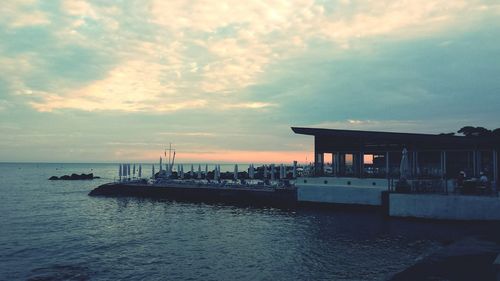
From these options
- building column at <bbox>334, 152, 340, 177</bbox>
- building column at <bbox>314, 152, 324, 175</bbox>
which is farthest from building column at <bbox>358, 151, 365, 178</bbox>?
building column at <bbox>314, 152, 324, 175</bbox>

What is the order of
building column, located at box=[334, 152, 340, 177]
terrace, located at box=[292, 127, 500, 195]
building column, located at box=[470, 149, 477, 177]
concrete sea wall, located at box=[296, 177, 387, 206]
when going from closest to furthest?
terrace, located at box=[292, 127, 500, 195] → concrete sea wall, located at box=[296, 177, 387, 206] → building column, located at box=[470, 149, 477, 177] → building column, located at box=[334, 152, 340, 177]

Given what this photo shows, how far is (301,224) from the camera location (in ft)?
81.8

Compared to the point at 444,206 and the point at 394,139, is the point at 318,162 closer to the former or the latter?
the point at 394,139

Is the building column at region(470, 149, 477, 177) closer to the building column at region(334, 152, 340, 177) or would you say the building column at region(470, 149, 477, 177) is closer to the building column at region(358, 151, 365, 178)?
the building column at region(358, 151, 365, 178)

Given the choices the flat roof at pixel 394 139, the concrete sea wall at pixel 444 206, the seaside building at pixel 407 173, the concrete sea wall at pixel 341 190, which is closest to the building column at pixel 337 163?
the seaside building at pixel 407 173

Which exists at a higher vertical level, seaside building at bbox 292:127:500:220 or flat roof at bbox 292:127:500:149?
flat roof at bbox 292:127:500:149

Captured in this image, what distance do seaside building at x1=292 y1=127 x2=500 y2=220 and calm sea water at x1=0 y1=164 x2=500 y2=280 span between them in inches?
60.9

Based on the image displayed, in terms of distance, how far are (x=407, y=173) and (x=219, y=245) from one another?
61.3ft

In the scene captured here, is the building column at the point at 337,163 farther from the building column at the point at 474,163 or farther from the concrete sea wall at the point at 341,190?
the building column at the point at 474,163

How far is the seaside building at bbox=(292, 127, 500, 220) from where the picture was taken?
960 inches

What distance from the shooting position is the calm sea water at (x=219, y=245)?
15188mm

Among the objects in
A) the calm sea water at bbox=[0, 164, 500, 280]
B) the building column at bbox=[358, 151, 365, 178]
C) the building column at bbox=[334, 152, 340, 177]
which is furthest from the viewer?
the building column at bbox=[334, 152, 340, 177]

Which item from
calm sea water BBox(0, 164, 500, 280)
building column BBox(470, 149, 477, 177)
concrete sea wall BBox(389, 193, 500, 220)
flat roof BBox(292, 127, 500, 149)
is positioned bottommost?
calm sea water BBox(0, 164, 500, 280)

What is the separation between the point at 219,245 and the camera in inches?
778
